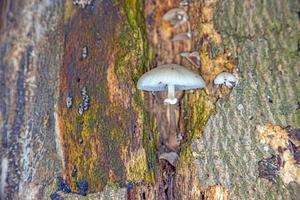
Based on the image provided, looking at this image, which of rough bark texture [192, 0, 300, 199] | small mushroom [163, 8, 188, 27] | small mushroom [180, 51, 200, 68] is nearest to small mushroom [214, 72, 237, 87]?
rough bark texture [192, 0, 300, 199]

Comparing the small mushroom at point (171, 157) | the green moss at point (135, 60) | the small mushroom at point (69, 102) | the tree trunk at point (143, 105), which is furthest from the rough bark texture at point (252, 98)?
the small mushroom at point (69, 102)

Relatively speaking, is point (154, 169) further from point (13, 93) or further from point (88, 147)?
point (13, 93)

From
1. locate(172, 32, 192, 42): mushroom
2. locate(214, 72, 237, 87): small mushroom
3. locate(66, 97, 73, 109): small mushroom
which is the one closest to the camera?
locate(214, 72, 237, 87): small mushroom

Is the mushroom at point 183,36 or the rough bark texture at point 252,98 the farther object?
the mushroom at point 183,36

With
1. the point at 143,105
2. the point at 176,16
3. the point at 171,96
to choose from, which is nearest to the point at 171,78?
the point at 171,96

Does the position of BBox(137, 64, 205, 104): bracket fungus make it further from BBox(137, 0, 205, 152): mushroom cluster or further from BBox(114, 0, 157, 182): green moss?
BBox(114, 0, 157, 182): green moss

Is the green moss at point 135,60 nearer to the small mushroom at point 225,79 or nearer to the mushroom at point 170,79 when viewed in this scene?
the mushroom at point 170,79
